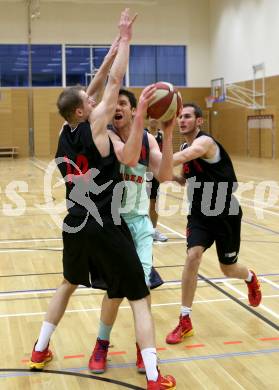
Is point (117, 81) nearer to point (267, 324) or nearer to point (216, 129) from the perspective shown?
point (267, 324)

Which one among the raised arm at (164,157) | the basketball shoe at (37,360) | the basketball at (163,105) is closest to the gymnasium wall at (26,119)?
the raised arm at (164,157)

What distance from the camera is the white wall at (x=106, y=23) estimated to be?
27.5 metres

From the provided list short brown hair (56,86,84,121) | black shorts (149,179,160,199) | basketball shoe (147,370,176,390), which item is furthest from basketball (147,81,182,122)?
black shorts (149,179,160,199)

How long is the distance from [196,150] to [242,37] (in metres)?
22.9

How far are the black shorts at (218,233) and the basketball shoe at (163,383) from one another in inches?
49.8

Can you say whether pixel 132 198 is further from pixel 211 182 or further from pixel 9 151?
pixel 9 151

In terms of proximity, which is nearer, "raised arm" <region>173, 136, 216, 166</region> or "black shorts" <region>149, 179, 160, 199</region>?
"raised arm" <region>173, 136, 216, 166</region>

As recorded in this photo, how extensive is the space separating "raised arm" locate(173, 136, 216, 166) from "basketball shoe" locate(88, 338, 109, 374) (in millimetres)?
1411

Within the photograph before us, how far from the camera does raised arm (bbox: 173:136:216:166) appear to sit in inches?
170

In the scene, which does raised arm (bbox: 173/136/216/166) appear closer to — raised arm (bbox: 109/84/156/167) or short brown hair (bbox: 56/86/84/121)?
raised arm (bbox: 109/84/156/167)

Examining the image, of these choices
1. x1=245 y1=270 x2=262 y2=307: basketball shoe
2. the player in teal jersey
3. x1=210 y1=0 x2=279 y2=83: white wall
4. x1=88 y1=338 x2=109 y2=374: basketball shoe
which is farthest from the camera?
x1=210 y1=0 x2=279 y2=83: white wall

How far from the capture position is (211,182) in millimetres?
4555

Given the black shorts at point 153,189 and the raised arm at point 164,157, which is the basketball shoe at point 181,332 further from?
the black shorts at point 153,189

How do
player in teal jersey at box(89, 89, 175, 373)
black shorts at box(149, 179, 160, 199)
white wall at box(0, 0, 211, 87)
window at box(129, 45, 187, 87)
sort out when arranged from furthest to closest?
window at box(129, 45, 187, 87) → white wall at box(0, 0, 211, 87) → black shorts at box(149, 179, 160, 199) → player in teal jersey at box(89, 89, 175, 373)
